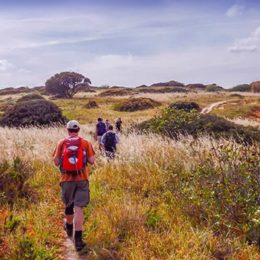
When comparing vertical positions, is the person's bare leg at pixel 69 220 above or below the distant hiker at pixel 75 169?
below

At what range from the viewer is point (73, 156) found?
6172mm

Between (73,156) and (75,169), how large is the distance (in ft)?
0.59

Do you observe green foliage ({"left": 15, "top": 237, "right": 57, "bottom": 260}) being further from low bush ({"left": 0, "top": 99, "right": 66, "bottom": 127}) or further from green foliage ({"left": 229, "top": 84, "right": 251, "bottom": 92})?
green foliage ({"left": 229, "top": 84, "right": 251, "bottom": 92})

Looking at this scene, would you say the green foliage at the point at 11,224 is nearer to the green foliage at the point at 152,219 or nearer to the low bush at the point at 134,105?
the green foliage at the point at 152,219

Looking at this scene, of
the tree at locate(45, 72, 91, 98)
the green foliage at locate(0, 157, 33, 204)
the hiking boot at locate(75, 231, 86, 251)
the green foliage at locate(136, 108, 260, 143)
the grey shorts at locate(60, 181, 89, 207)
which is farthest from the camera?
the tree at locate(45, 72, 91, 98)

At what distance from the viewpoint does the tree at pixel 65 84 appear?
7044 cm

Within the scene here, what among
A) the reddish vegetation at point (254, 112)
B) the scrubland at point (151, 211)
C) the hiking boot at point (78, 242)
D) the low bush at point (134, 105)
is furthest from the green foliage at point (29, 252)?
the low bush at point (134, 105)

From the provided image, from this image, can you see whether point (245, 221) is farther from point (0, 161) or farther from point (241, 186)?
point (0, 161)

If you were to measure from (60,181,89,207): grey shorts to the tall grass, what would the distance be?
18.0 inches

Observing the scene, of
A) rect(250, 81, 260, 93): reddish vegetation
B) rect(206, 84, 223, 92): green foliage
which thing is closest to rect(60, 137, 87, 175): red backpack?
rect(250, 81, 260, 93): reddish vegetation

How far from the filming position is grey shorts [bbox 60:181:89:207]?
20.7 feet

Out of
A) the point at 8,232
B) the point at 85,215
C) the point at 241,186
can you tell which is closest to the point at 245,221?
the point at 241,186

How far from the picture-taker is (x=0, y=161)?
9.77m

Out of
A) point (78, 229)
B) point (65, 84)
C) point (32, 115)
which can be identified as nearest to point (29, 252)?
point (78, 229)
